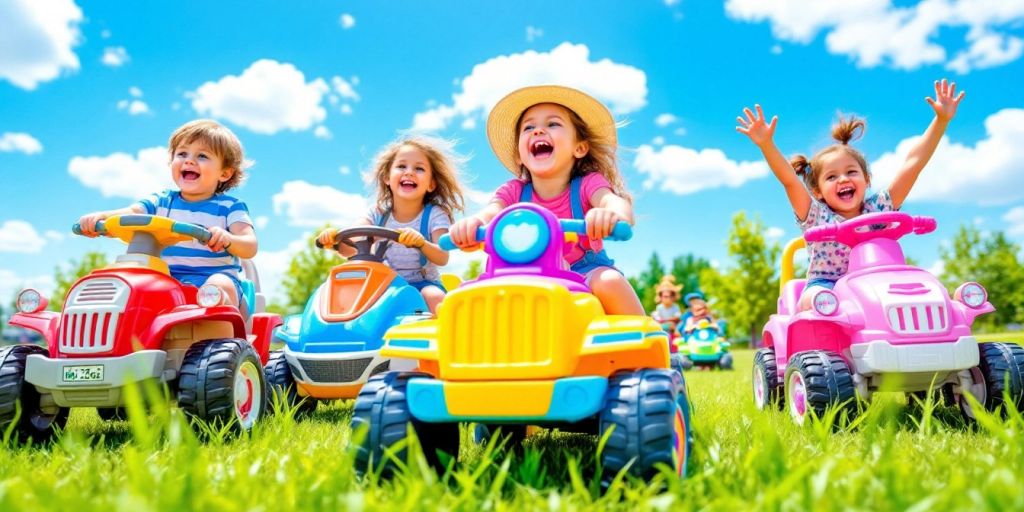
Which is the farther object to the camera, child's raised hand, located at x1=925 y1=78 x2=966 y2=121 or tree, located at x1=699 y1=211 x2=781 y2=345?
tree, located at x1=699 y1=211 x2=781 y2=345

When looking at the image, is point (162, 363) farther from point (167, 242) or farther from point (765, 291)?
point (765, 291)

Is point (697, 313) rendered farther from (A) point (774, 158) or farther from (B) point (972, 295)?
(B) point (972, 295)

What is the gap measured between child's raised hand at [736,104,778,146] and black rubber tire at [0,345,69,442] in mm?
3934

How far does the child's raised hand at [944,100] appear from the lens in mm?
4219

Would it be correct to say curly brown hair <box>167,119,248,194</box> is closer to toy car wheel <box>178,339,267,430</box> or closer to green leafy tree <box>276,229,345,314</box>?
toy car wheel <box>178,339,267,430</box>

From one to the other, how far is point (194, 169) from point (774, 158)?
362cm

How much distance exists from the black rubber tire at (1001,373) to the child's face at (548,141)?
2.26 metres

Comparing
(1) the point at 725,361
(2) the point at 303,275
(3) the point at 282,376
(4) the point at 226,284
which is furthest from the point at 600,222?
(2) the point at 303,275

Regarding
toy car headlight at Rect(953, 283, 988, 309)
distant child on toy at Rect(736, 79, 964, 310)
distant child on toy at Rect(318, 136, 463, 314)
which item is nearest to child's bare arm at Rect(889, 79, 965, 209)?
distant child on toy at Rect(736, 79, 964, 310)

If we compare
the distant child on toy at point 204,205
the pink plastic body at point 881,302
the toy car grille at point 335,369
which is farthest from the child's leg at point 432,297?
the pink plastic body at point 881,302

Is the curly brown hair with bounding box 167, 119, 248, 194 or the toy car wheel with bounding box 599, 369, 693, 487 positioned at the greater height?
the curly brown hair with bounding box 167, 119, 248, 194

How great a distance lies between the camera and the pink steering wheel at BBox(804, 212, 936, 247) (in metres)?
3.48

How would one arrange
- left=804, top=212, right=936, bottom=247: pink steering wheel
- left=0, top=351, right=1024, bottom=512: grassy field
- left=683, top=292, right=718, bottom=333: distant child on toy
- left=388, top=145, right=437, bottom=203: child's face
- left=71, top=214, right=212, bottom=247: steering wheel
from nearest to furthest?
left=0, top=351, right=1024, bottom=512: grassy field < left=71, top=214, right=212, bottom=247: steering wheel < left=804, top=212, right=936, bottom=247: pink steering wheel < left=388, top=145, right=437, bottom=203: child's face < left=683, top=292, right=718, bottom=333: distant child on toy

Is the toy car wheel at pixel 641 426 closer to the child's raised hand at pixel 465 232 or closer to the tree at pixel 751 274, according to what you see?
the child's raised hand at pixel 465 232
